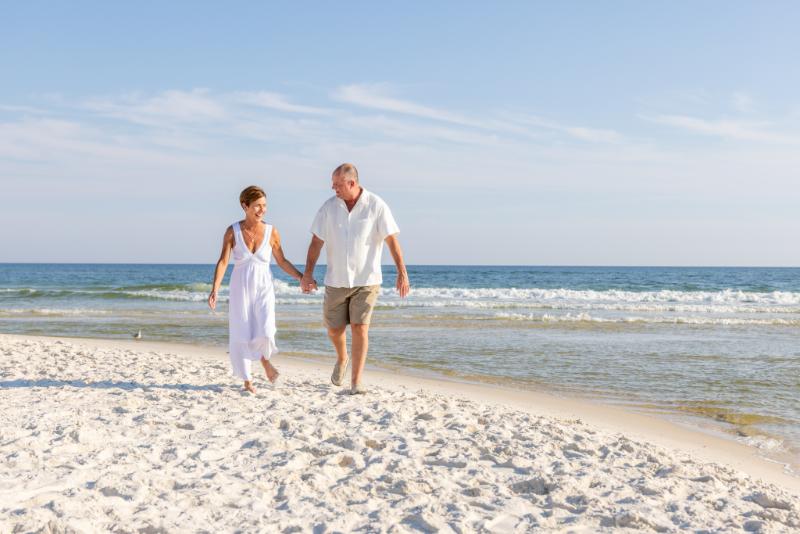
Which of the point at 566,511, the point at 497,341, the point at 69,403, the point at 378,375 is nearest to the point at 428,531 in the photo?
the point at 566,511

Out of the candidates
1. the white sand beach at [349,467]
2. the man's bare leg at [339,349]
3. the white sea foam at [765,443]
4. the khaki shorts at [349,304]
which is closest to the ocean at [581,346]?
the white sea foam at [765,443]

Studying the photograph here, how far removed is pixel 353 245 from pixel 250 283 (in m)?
0.95

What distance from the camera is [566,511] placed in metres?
3.43

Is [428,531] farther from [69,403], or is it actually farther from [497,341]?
[497,341]

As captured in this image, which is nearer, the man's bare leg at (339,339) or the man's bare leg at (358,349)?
the man's bare leg at (358,349)

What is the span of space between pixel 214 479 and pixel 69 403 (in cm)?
241

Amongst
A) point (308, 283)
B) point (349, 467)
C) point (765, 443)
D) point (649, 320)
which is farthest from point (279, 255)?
point (649, 320)

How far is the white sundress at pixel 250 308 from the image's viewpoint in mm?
5961

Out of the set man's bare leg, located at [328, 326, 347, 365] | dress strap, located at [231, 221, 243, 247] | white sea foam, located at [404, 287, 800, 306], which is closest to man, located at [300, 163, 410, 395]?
man's bare leg, located at [328, 326, 347, 365]

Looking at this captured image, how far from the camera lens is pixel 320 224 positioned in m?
5.94

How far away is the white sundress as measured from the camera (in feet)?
19.6

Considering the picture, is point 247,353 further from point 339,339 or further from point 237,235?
point 237,235

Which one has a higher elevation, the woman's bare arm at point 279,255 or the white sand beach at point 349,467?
the woman's bare arm at point 279,255

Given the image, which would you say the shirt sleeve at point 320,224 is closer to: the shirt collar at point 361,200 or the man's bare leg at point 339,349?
the shirt collar at point 361,200
